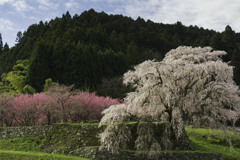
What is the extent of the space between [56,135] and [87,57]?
30658mm

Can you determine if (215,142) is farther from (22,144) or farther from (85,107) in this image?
(22,144)

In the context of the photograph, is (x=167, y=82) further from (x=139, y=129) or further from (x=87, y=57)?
(x=87, y=57)

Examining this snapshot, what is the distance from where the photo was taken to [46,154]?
523 inches

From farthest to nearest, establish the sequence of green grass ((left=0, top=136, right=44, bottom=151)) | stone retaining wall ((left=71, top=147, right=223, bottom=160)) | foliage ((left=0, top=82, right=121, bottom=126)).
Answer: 1. foliage ((left=0, top=82, right=121, bottom=126))
2. green grass ((left=0, top=136, right=44, bottom=151))
3. stone retaining wall ((left=71, top=147, right=223, bottom=160))

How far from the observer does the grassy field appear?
1219 centimetres

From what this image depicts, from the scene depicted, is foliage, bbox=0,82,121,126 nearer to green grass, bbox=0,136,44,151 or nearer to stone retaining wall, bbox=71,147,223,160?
green grass, bbox=0,136,44,151

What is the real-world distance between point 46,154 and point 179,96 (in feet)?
28.1

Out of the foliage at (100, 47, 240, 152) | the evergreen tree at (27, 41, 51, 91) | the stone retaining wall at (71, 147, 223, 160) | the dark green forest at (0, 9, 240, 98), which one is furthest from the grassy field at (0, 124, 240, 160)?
the evergreen tree at (27, 41, 51, 91)

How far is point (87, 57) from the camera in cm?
4559

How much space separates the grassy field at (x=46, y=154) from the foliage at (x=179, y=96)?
1.85 metres

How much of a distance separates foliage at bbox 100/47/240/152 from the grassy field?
1.85 m

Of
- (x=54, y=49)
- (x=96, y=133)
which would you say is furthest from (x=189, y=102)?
(x=54, y=49)

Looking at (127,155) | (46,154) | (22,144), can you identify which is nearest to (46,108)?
(22,144)

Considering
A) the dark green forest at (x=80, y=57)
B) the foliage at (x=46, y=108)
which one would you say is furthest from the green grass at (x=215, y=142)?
the dark green forest at (x=80, y=57)
